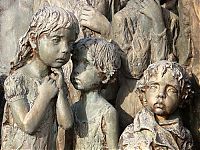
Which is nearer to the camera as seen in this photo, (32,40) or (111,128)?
(32,40)

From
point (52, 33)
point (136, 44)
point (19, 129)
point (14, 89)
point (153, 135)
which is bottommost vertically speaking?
→ point (153, 135)

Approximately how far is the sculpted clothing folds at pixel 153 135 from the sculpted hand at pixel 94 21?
29.6 inches

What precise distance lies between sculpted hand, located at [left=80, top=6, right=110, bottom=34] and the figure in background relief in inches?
2.6

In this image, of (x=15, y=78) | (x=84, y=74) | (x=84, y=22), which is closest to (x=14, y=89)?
(x=15, y=78)

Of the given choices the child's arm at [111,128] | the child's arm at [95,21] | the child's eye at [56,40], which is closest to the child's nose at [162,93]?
the child's arm at [111,128]

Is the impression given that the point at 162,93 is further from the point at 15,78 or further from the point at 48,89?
the point at 15,78

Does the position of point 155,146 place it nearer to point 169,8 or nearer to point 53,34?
point 53,34

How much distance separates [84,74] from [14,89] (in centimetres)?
42

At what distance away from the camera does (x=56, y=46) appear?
422 centimetres

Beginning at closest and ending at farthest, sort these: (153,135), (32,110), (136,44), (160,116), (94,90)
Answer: (32,110) < (153,135) < (160,116) < (94,90) < (136,44)

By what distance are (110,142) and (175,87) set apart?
44cm

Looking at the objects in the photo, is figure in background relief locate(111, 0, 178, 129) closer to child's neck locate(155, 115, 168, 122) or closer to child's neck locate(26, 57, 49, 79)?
child's neck locate(155, 115, 168, 122)

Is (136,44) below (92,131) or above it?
above

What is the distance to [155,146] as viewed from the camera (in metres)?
4.26
